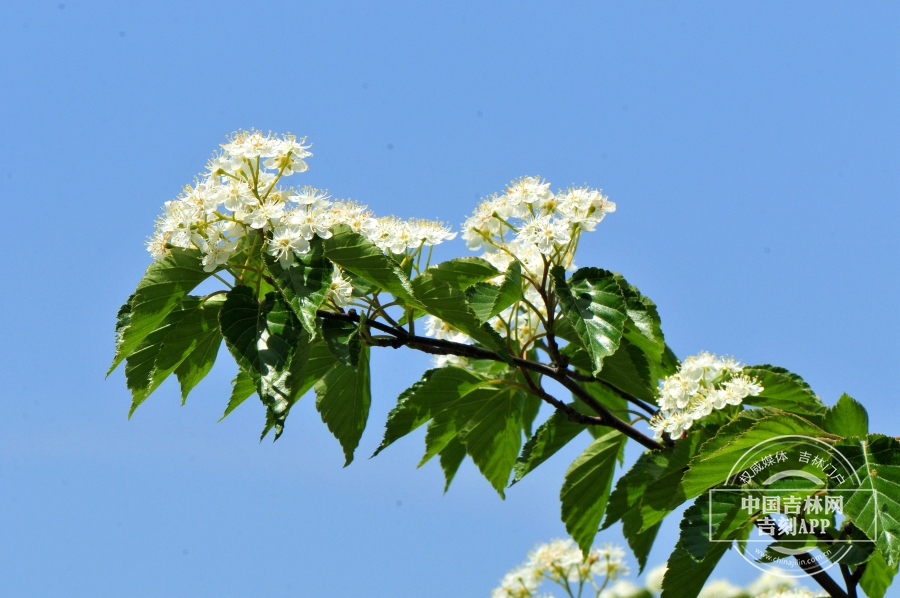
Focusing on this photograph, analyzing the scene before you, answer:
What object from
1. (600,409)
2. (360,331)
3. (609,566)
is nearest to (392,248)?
(360,331)

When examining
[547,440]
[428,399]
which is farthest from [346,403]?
[547,440]

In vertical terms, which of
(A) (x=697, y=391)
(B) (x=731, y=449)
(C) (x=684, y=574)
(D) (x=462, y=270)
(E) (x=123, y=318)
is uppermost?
(D) (x=462, y=270)

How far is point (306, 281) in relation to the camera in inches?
81.4

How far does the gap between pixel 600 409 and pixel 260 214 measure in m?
1.20

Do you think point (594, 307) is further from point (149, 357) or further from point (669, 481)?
point (149, 357)

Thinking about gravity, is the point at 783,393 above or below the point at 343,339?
above

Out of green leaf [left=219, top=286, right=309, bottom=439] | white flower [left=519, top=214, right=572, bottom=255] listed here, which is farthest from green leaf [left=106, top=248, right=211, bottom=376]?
white flower [left=519, top=214, right=572, bottom=255]

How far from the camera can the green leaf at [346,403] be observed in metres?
2.45

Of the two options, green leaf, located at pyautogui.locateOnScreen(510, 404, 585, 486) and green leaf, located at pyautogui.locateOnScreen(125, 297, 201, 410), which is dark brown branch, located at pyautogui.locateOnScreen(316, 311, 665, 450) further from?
green leaf, located at pyautogui.locateOnScreen(125, 297, 201, 410)

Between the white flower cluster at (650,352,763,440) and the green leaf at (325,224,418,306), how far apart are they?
99 centimetres

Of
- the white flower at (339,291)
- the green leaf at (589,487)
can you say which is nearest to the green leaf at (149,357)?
the white flower at (339,291)

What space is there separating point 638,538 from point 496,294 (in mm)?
1107

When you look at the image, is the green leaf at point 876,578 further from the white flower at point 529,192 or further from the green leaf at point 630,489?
the white flower at point 529,192

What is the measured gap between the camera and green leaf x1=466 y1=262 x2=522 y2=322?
243 centimetres
